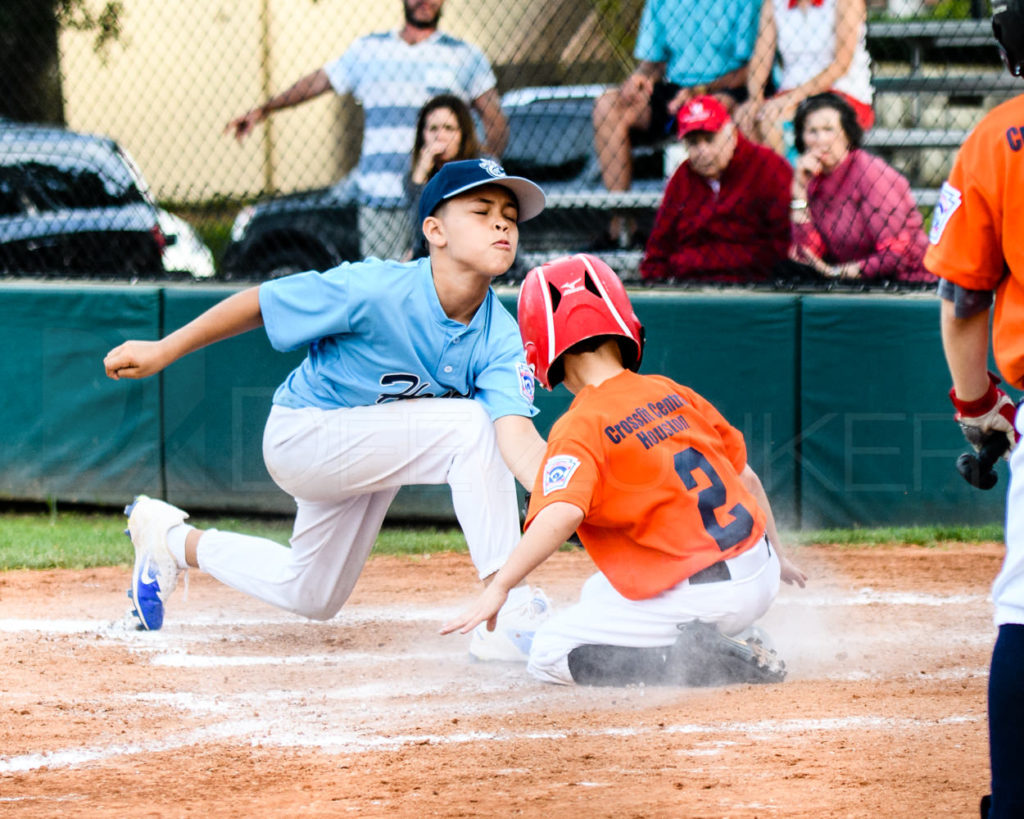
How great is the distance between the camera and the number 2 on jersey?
3283 millimetres

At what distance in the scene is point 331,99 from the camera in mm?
7070

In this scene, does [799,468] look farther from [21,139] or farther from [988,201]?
[21,139]

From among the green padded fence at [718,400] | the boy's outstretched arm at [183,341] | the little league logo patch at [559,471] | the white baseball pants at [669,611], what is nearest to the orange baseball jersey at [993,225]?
the little league logo patch at [559,471]

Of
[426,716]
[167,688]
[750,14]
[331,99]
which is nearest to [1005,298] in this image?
[426,716]

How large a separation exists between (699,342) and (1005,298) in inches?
145

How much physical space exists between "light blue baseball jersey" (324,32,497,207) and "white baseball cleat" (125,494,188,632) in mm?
2526

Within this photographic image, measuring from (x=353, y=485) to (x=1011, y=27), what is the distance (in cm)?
236

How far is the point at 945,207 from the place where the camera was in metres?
2.06

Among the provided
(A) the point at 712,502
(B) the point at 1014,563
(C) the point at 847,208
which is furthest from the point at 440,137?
(B) the point at 1014,563

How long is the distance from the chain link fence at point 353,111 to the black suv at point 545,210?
0.04 ft

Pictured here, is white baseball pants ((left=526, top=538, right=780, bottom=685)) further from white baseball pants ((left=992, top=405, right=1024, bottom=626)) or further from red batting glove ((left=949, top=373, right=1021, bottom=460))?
white baseball pants ((left=992, top=405, right=1024, bottom=626))

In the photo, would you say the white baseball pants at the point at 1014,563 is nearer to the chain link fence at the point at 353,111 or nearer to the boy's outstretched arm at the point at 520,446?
the boy's outstretched arm at the point at 520,446

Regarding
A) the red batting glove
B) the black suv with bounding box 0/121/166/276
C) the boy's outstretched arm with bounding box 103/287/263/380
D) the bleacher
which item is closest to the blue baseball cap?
the boy's outstretched arm with bounding box 103/287/263/380

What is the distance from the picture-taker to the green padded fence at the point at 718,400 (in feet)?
18.3
